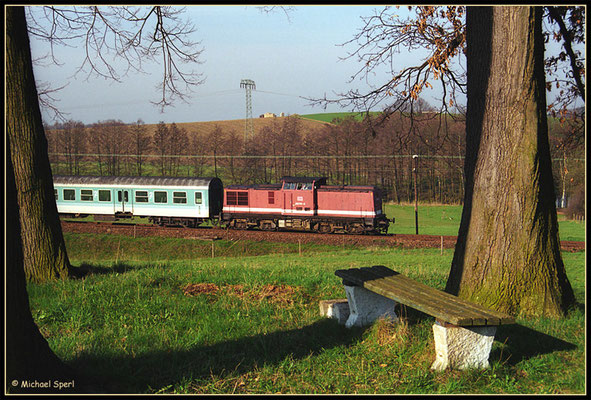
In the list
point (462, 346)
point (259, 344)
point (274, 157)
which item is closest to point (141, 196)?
point (259, 344)

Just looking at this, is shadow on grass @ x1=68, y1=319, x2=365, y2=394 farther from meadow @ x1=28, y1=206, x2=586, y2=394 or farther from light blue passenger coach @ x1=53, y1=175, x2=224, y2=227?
light blue passenger coach @ x1=53, y1=175, x2=224, y2=227

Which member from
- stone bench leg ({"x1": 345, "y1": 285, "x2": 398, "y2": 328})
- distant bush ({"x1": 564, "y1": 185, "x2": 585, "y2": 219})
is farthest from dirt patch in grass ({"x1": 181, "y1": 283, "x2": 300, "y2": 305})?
distant bush ({"x1": 564, "y1": 185, "x2": 585, "y2": 219})

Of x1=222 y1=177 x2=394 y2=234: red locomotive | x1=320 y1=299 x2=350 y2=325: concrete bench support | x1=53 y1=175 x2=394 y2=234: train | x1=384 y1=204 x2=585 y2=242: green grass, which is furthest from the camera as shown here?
x1=384 y1=204 x2=585 y2=242: green grass

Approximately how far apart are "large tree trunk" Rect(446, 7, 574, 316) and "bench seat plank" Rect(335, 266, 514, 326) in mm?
1365

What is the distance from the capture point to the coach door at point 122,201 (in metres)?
31.6

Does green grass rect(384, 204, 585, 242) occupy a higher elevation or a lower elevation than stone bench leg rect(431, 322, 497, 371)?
lower

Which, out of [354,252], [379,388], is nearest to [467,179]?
[379,388]

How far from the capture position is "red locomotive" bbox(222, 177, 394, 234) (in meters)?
28.3

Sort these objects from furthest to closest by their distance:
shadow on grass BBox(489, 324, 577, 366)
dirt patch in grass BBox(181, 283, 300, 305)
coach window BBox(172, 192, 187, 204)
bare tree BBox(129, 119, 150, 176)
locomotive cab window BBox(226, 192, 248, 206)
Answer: bare tree BBox(129, 119, 150, 176) < coach window BBox(172, 192, 187, 204) < locomotive cab window BBox(226, 192, 248, 206) < dirt patch in grass BBox(181, 283, 300, 305) < shadow on grass BBox(489, 324, 577, 366)

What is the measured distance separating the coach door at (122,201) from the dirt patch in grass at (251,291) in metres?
26.5

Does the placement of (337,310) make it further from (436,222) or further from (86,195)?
(436,222)

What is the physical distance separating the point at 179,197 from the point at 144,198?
252cm

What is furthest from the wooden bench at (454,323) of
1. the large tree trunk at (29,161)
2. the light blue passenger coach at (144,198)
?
the light blue passenger coach at (144,198)

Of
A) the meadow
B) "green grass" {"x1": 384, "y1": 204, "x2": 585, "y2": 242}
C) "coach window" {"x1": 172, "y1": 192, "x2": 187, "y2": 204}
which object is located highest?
"coach window" {"x1": 172, "y1": 192, "x2": 187, "y2": 204}
